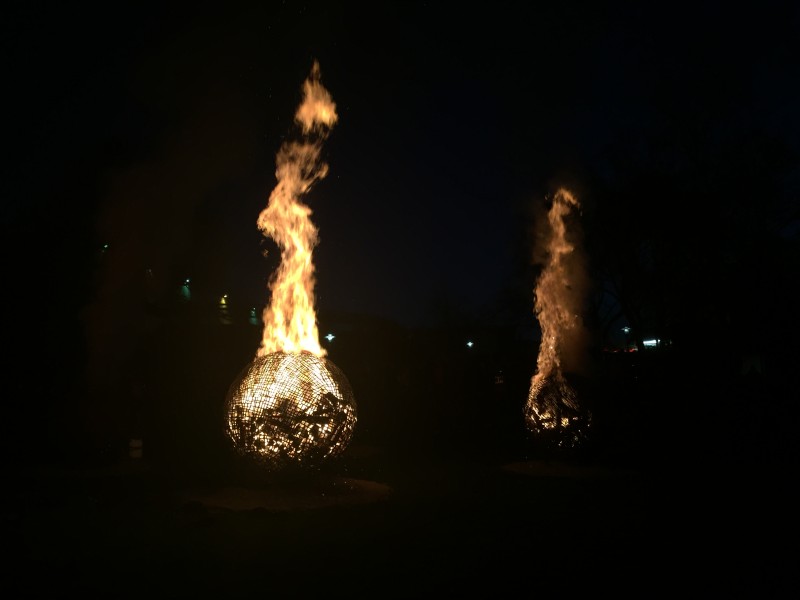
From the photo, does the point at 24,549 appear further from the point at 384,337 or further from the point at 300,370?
the point at 384,337

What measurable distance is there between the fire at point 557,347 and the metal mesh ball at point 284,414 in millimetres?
3172

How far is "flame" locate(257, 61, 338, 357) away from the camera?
332 inches

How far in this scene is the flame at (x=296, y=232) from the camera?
8430 millimetres

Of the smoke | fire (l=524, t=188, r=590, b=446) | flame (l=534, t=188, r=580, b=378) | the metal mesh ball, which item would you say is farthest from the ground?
the smoke

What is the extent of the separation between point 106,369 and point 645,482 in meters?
7.10

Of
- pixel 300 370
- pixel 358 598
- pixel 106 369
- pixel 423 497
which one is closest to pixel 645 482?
pixel 423 497

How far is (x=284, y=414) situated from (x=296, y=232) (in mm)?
2370

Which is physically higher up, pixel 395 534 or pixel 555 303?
pixel 555 303

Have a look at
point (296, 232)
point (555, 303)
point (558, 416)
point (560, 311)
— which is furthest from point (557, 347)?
point (296, 232)

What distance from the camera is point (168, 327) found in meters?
12.2

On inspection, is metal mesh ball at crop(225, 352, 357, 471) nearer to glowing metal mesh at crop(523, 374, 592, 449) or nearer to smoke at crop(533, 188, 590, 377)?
glowing metal mesh at crop(523, 374, 592, 449)

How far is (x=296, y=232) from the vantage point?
874 cm

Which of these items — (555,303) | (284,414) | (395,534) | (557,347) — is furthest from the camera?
(555,303)

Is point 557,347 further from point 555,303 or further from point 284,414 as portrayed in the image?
point 284,414
